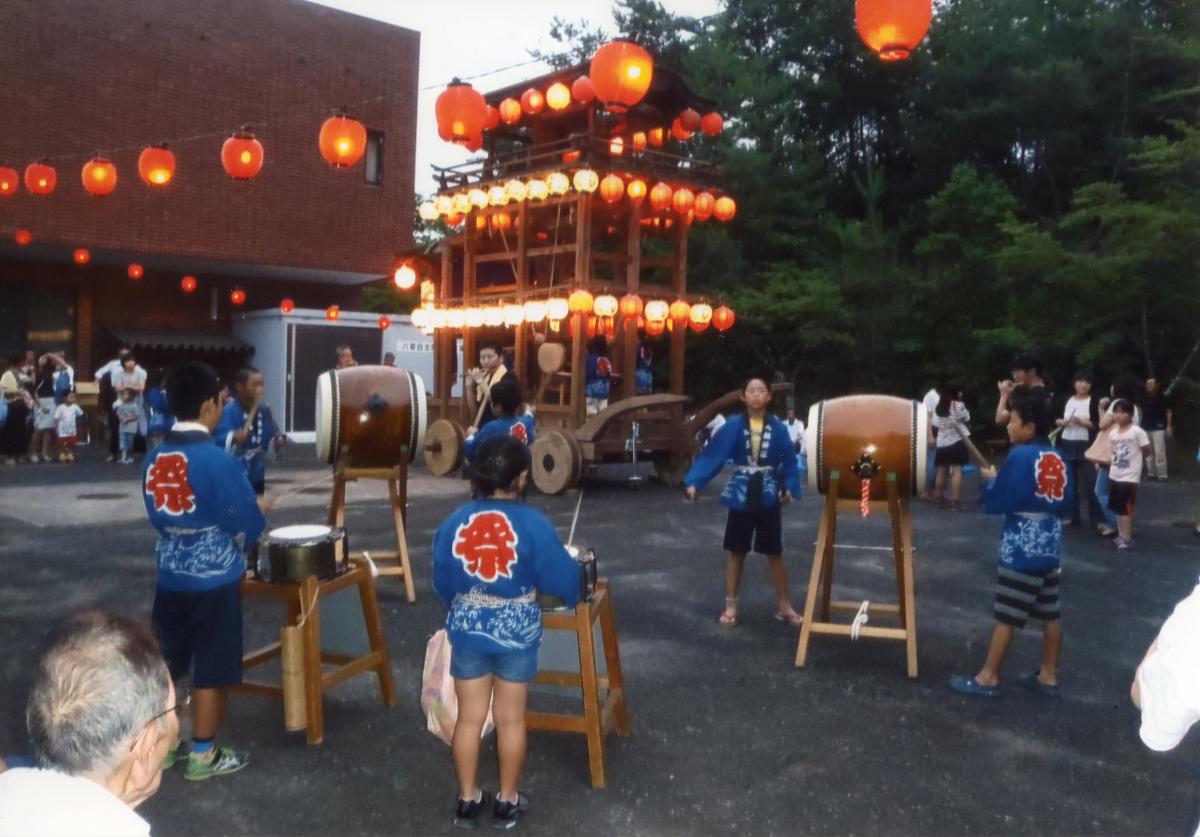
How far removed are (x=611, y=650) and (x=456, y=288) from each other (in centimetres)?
1376

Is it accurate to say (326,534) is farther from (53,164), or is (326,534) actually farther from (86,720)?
(53,164)

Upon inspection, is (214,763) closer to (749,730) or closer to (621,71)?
(749,730)

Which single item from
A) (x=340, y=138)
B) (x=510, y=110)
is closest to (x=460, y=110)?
(x=340, y=138)

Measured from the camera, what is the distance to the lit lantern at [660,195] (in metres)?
14.0

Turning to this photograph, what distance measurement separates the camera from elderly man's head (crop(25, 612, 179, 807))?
1.58 metres

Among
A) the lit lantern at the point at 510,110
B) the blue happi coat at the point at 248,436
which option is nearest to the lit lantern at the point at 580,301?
the lit lantern at the point at 510,110

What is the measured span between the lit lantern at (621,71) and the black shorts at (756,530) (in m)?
5.27

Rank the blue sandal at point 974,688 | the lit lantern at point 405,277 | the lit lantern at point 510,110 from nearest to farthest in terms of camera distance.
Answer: the blue sandal at point 974,688 → the lit lantern at point 510,110 → the lit lantern at point 405,277

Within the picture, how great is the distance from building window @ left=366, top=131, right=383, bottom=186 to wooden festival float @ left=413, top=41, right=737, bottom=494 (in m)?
6.21

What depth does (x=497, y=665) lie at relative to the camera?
11.4ft

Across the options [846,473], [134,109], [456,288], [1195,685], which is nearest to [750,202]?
[456,288]

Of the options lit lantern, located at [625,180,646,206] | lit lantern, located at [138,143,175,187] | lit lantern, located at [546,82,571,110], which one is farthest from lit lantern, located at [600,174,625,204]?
lit lantern, located at [138,143,175,187]

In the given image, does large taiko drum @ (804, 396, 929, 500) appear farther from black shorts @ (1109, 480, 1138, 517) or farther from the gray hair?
black shorts @ (1109, 480, 1138, 517)

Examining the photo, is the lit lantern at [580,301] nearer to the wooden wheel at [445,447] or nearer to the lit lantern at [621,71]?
the wooden wheel at [445,447]
